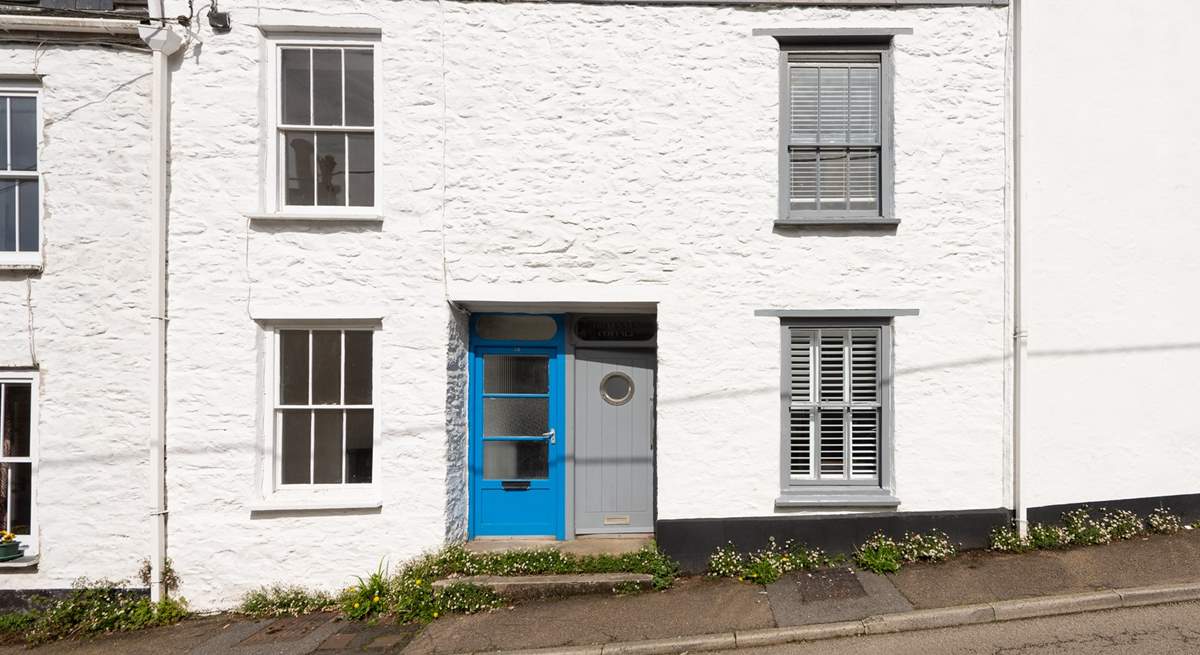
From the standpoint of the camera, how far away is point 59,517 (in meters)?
5.39

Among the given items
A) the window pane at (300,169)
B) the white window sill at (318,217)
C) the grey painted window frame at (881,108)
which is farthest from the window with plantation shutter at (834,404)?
the window pane at (300,169)

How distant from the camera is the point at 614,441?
641 centimetres

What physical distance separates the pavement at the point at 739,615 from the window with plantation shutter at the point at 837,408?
925mm

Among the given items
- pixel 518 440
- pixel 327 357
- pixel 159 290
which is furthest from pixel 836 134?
pixel 159 290

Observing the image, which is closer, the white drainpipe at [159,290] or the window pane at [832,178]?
the white drainpipe at [159,290]

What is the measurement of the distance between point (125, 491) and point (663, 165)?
5924 millimetres

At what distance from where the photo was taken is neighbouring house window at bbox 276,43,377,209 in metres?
5.75

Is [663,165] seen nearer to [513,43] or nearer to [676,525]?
[513,43]

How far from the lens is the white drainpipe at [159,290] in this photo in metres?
5.34

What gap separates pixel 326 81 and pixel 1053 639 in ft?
25.9

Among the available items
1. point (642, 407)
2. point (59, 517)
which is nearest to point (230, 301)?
point (59, 517)

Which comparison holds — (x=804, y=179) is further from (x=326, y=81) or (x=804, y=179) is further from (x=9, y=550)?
(x=9, y=550)

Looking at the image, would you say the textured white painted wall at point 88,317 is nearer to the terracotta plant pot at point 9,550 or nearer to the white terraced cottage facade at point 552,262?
the white terraced cottage facade at point 552,262

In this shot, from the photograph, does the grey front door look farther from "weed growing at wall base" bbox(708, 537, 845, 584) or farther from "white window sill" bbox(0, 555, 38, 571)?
"white window sill" bbox(0, 555, 38, 571)
